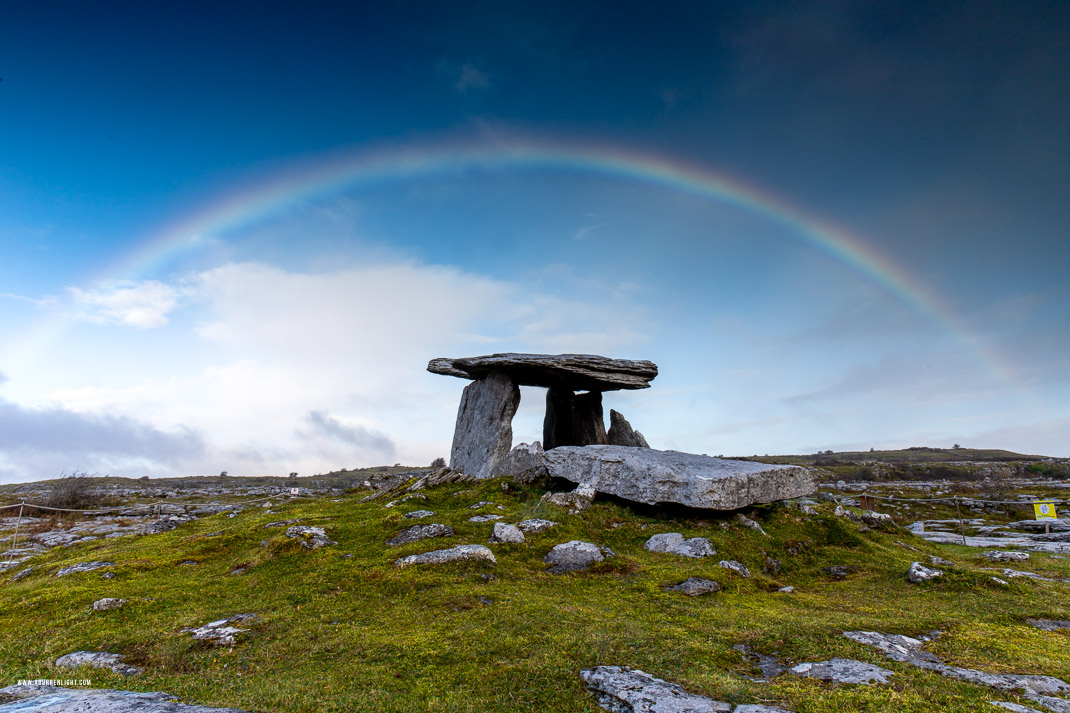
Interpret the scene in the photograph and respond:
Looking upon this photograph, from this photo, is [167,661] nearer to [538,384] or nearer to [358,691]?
[358,691]

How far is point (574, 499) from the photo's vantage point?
571 inches

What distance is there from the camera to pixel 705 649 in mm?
6543

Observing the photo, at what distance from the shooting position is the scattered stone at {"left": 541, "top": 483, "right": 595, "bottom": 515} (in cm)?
1410

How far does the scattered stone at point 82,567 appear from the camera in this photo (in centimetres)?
1149

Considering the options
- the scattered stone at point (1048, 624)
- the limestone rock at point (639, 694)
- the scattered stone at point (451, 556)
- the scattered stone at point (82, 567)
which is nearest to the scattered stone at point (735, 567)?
the scattered stone at point (1048, 624)

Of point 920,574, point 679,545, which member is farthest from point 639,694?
point 920,574

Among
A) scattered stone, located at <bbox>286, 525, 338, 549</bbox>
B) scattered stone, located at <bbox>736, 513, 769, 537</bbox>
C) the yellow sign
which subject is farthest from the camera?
the yellow sign

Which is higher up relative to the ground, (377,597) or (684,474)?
(684,474)

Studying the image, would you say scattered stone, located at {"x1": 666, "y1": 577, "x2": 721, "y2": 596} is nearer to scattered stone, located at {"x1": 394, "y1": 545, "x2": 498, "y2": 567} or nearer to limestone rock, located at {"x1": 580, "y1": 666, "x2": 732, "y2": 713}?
scattered stone, located at {"x1": 394, "y1": 545, "x2": 498, "y2": 567}

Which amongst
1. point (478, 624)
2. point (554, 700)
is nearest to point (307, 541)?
point (478, 624)

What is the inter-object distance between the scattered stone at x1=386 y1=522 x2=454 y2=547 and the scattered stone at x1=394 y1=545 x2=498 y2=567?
1.30 metres

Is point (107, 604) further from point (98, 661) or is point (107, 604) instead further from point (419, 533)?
point (419, 533)

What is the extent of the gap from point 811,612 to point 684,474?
5.82 metres

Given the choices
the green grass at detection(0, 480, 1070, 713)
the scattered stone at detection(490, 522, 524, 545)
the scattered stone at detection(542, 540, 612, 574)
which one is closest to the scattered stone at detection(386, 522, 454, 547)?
the green grass at detection(0, 480, 1070, 713)
